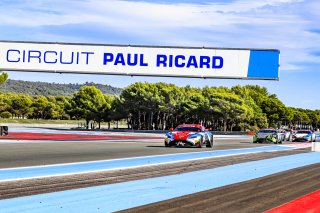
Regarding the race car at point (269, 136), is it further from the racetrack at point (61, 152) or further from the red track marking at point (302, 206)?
the red track marking at point (302, 206)

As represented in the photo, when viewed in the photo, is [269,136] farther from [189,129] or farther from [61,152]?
[61,152]

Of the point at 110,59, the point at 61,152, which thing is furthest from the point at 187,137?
the point at 61,152

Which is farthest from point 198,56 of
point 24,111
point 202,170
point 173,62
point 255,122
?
point 24,111

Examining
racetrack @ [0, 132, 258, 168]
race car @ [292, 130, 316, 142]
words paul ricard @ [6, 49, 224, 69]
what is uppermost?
words paul ricard @ [6, 49, 224, 69]

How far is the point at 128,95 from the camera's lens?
92688 millimetres

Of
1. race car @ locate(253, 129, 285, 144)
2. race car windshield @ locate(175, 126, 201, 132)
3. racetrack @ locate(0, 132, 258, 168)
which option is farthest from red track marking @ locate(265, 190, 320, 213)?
race car @ locate(253, 129, 285, 144)

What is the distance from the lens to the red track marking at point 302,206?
296 inches

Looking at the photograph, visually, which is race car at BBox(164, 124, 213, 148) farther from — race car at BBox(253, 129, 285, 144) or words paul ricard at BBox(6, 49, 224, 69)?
race car at BBox(253, 129, 285, 144)

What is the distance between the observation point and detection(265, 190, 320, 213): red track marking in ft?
24.7

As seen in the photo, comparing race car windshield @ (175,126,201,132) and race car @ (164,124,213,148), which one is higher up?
race car windshield @ (175,126,201,132)

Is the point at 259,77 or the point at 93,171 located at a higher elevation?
the point at 259,77

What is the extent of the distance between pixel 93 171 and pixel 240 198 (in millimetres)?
5152

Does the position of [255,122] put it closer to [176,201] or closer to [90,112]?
[90,112]

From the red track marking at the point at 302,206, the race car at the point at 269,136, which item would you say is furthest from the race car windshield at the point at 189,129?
the red track marking at the point at 302,206
